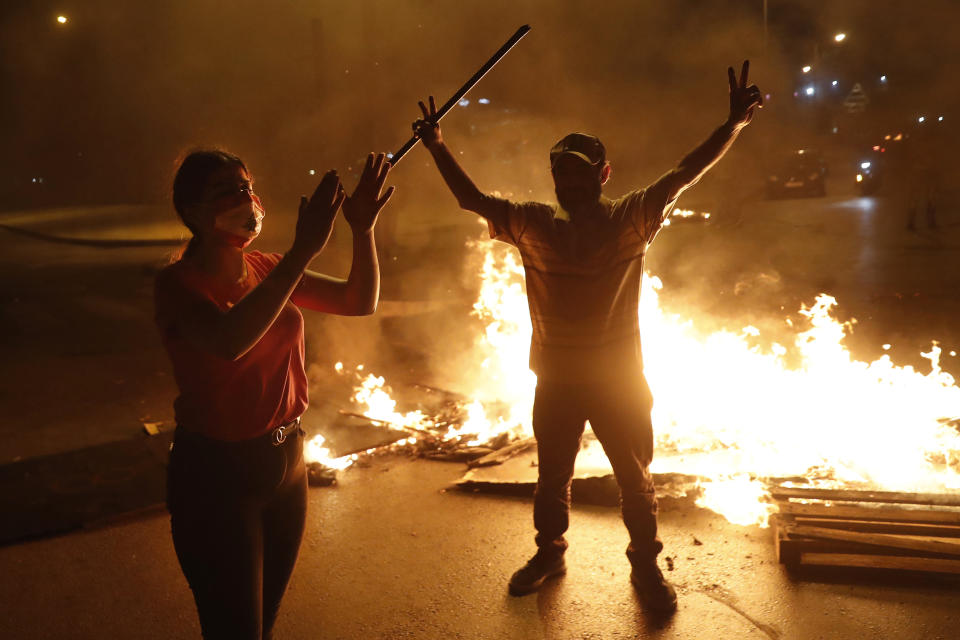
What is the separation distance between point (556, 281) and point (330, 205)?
1436 millimetres

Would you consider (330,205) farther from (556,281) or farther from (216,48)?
(216,48)

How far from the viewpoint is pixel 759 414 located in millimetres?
5246

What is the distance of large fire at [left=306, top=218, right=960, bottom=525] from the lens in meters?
4.45

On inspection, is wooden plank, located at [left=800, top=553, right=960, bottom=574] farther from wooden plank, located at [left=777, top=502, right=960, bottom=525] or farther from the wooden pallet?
wooden plank, located at [left=777, top=502, right=960, bottom=525]

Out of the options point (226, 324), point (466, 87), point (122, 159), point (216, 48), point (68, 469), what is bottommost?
point (68, 469)

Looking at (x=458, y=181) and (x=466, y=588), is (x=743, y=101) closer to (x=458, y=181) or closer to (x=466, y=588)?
(x=458, y=181)

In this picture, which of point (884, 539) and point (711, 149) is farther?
point (884, 539)

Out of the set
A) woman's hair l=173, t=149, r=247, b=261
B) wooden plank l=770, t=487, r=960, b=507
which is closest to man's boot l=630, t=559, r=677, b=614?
wooden plank l=770, t=487, r=960, b=507

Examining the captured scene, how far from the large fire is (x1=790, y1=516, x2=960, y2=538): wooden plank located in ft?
1.17

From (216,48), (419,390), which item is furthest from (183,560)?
(216,48)

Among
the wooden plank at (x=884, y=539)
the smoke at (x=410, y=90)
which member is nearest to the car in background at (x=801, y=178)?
the smoke at (x=410, y=90)

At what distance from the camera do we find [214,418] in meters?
1.92

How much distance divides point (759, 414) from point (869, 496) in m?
1.38

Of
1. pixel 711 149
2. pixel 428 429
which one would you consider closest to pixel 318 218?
pixel 711 149
